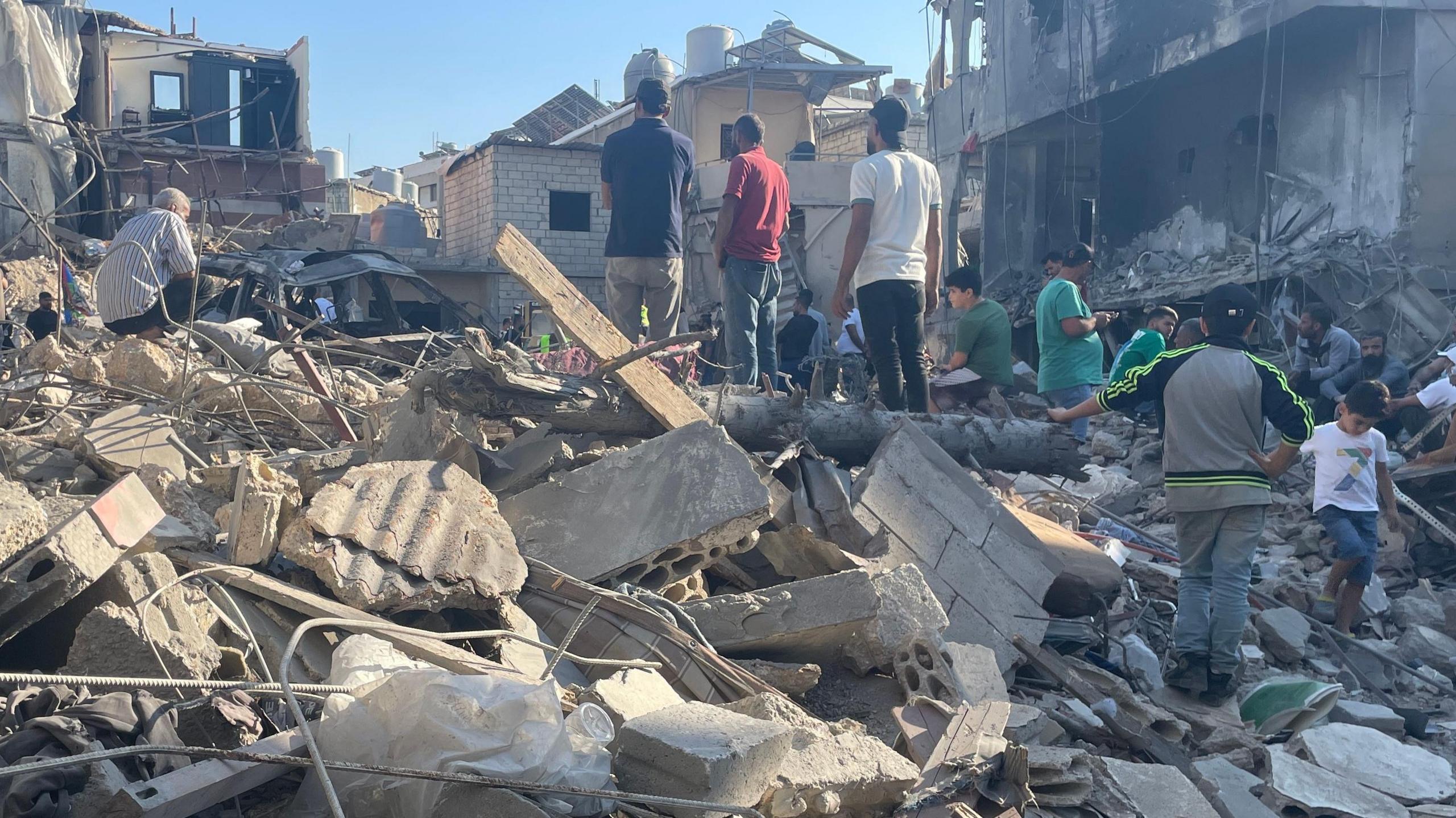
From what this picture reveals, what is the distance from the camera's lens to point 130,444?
174 inches

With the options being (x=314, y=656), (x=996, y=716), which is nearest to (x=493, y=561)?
(x=314, y=656)

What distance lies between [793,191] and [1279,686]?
1672cm

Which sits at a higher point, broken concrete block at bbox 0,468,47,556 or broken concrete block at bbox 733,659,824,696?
broken concrete block at bbox 0,468,47,556

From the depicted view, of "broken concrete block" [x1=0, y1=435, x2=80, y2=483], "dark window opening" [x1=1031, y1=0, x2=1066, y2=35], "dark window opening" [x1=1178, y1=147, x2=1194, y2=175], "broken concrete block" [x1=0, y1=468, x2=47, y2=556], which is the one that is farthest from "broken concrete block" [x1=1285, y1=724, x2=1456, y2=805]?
"dark window opening" [x1=1031, y1=0, x2=1066, y2=35]

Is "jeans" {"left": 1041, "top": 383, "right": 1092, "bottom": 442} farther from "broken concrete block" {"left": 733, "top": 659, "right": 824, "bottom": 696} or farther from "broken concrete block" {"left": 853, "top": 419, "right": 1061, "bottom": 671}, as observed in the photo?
"broken concrete block" {"left": 733, "top": 659, "right": 824, "bottom": 696}

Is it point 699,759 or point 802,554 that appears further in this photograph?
Answer: point 802,554

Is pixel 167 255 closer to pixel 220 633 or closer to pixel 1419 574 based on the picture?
pixel 220 633

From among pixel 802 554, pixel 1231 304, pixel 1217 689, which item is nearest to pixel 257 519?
pixel 802 554

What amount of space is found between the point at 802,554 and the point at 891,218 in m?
2.28

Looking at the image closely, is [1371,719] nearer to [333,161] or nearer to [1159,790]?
[1159,790]

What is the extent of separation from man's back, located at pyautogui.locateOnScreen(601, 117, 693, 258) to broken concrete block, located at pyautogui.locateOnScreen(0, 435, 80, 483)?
275cm

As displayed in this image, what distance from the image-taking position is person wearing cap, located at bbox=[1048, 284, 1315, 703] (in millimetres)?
4652

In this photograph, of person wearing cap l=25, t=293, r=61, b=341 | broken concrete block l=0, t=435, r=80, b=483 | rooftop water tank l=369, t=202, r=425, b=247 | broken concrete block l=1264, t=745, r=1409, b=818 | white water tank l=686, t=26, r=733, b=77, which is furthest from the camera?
rooftop water tank l=369, t=202, r=425, b=247

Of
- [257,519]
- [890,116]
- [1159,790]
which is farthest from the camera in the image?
[890,116]
